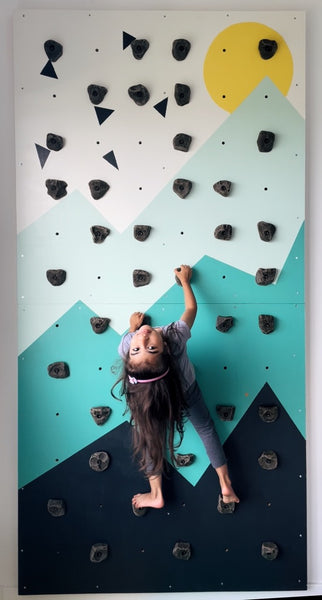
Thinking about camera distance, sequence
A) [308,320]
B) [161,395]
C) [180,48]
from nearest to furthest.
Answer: [161,395] < [180,48] < [308,320]

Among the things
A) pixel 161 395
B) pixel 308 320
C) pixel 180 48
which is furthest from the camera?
pixel 308 320

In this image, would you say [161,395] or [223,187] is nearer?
[161,395]

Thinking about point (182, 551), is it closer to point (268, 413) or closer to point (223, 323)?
point (268, 413)

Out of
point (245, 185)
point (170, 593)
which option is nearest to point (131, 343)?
point (245, 185)

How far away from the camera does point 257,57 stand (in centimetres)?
203

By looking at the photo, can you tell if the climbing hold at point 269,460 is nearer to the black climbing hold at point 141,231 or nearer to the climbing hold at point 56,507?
the climbing hold at point 56,507

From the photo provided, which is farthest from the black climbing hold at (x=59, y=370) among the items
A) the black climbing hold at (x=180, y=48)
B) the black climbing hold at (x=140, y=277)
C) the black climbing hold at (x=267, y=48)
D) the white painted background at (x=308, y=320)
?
the black climbing hold at (x=267, y=48)

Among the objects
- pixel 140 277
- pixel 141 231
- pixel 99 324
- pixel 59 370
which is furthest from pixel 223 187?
pixel 59 370

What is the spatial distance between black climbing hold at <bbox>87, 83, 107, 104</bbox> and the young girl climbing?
75 centimetres

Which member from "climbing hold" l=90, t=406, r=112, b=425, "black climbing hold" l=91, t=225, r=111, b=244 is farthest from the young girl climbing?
"black climbing hold" l=91, t=225, r=111, b=244

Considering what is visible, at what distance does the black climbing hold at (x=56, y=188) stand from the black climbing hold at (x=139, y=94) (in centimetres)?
44

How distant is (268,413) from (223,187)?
0.93 meters

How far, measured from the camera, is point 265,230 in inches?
80.3

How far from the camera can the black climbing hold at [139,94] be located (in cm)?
199
